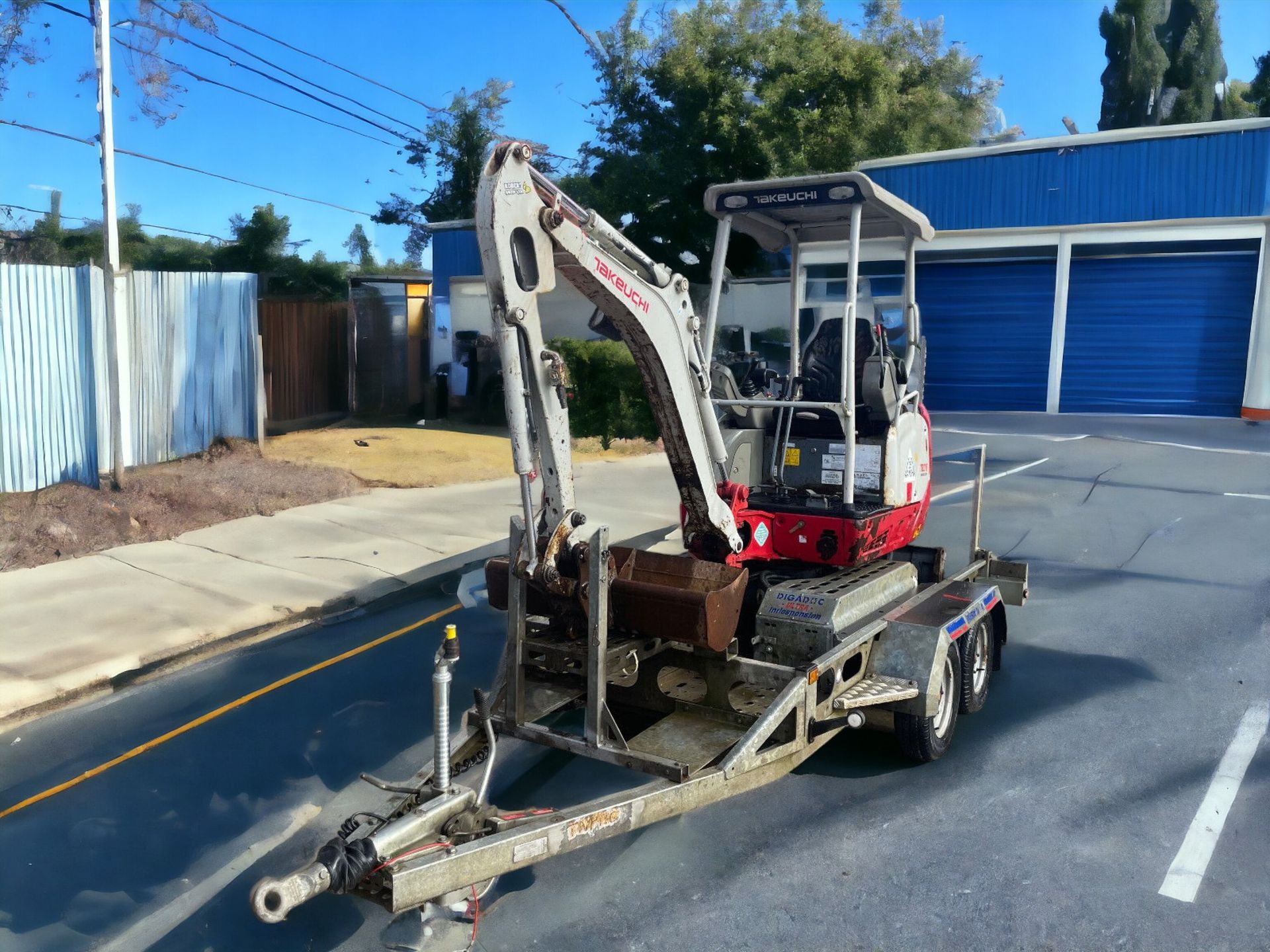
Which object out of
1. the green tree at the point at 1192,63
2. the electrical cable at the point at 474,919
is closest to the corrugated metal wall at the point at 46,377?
the electrical cable at the point at 474,919

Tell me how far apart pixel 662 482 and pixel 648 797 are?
417 inches

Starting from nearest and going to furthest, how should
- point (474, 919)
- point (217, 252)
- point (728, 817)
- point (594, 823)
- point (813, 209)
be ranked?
point (594, 823)
point (474, 919)
point (728, 817)
point (813, 209)
point (217, 252)

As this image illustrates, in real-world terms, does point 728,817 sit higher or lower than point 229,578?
lower

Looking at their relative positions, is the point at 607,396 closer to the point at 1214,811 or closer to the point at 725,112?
the point at 725,112

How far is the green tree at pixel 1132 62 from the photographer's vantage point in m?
35.1

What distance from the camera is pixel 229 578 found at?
933 centimetres

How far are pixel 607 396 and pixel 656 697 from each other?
13016 millimetres

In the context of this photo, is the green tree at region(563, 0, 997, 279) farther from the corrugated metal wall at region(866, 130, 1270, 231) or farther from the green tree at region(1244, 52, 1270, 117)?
the green tree at region(1244, 52, 1270, 117)

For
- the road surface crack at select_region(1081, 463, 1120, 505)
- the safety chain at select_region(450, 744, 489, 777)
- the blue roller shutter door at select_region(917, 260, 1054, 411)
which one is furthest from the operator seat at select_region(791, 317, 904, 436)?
the blue roller shutter door at select_region(917, 260, 1054, 411)

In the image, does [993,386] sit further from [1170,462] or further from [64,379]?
[64,379]

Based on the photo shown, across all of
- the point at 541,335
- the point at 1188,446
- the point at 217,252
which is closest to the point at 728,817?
the point at 541,335

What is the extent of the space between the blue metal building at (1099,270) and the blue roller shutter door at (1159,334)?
3 cm

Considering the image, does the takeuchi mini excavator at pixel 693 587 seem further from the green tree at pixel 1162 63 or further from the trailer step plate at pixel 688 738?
the green tree at pixel 1162 63

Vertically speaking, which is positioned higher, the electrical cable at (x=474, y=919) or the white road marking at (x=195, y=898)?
the electrical cable at (x=474, y=919)
